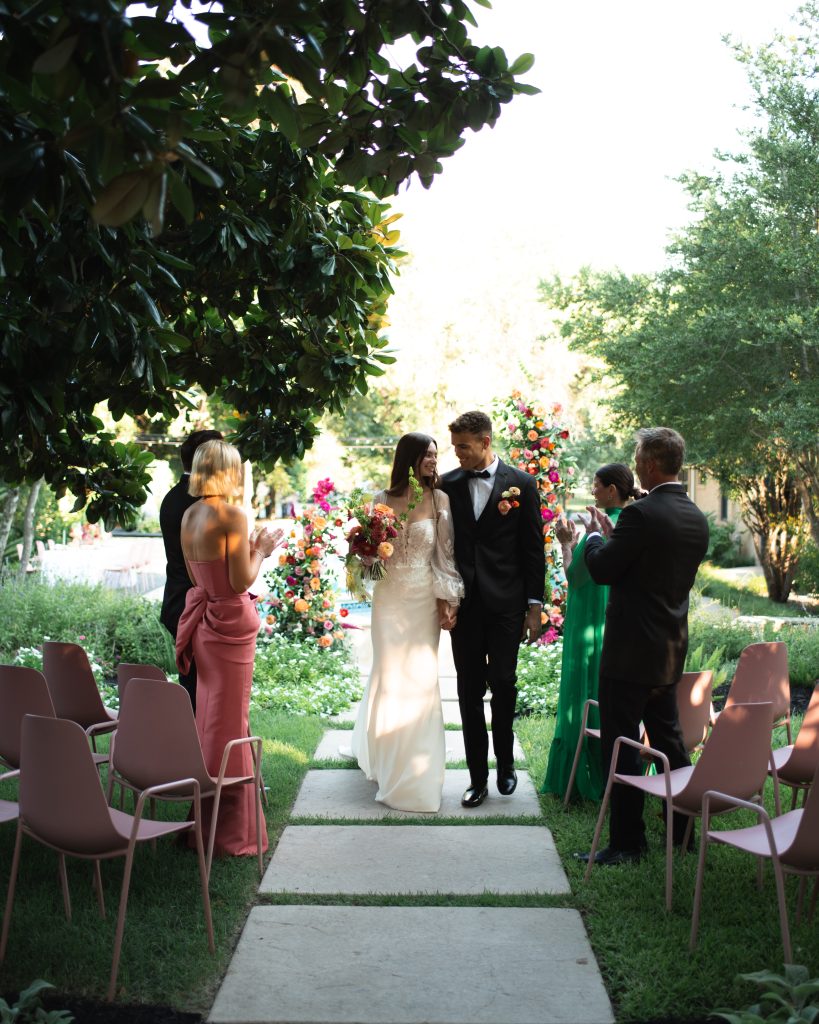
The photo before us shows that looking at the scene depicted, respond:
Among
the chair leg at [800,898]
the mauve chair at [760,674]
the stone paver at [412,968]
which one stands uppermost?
the mauve chair at [760,674]

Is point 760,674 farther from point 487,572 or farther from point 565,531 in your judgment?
point 487,572

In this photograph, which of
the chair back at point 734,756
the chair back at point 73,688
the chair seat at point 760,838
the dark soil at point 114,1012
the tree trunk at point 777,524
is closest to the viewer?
the dark soil at point 114,1012

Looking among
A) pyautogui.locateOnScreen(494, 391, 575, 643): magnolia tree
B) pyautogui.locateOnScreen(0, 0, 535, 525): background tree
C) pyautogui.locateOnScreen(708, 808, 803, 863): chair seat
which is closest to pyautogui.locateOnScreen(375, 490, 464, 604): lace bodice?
pyautogui.locateOnScreen(0, 0, 535, 525): background tree

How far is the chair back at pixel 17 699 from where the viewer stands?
464cm

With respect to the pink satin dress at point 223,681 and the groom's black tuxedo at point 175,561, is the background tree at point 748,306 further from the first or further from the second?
the pink satin dress at point 223,681

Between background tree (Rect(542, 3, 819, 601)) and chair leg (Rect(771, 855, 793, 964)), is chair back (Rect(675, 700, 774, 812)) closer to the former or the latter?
chair leg (Rect(771, 855, 793, 964))

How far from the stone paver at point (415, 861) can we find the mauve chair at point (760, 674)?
1259mm

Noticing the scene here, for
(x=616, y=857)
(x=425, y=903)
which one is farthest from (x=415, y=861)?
(x=616, y=857)

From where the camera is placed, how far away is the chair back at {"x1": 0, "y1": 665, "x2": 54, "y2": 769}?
4637mm

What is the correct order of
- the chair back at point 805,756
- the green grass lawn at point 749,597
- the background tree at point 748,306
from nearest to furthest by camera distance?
the chair back at point 805,756 → the background tree at point 748,306 → the green grass lawn at point 749,597

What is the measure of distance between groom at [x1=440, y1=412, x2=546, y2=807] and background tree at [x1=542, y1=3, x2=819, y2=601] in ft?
29.6

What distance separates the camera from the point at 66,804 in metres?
3.68

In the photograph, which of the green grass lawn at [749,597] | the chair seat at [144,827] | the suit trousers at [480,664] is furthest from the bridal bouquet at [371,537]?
the green grass lawn at [749,597]

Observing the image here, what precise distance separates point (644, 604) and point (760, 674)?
3.33 ft
